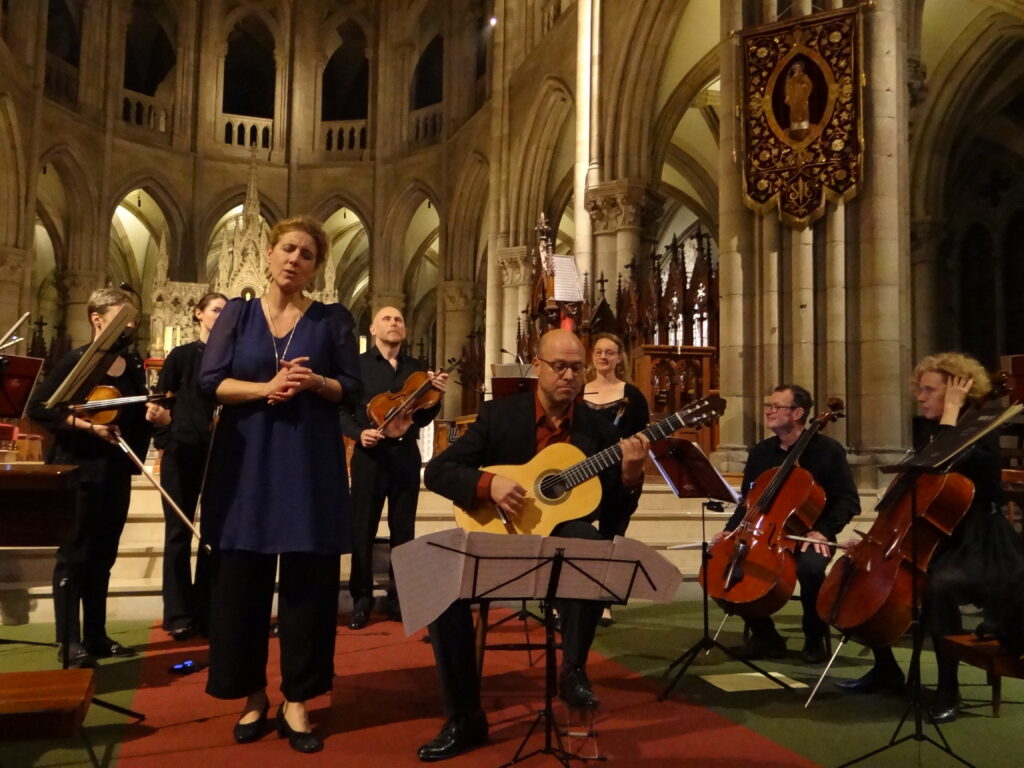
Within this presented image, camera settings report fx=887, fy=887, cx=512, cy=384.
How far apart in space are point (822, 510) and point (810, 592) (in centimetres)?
45

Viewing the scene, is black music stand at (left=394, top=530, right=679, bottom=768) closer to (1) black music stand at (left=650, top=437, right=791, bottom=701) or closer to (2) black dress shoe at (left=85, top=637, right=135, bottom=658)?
(1) black music stand at (left=650, top=437, right=791, bottom=701)

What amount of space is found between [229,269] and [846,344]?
14.0m

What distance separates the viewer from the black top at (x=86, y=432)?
3.64 meters

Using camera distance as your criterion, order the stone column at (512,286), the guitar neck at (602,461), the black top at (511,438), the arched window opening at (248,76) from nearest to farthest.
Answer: the guitar neck at (602,461), the black top at (511,438), the stone column at (512,286), the arched window opening at (248,76)

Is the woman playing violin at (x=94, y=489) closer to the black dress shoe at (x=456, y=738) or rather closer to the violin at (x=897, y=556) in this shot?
the black dress shoe at (x=456, y=738)

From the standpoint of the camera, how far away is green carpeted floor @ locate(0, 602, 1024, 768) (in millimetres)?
2857

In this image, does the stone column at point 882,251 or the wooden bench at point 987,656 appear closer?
the wooden bench at point 987,656

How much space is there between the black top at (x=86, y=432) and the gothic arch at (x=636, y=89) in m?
10.2

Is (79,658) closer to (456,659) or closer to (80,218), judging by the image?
(456,659)

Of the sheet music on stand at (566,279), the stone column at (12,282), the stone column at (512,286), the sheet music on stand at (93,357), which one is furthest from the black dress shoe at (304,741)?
the stone column at (12,282)

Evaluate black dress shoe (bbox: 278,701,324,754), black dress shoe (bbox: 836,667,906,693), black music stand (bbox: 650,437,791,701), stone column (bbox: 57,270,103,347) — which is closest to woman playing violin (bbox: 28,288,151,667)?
black dress shoe (bbox: 278,701,324,754)

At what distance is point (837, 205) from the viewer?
819 cm

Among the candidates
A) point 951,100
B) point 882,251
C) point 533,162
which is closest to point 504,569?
point 882,251

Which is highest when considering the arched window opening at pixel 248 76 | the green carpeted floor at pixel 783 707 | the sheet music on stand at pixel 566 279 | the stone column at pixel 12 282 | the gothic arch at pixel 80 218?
the arched window opening at pixel 248 76
